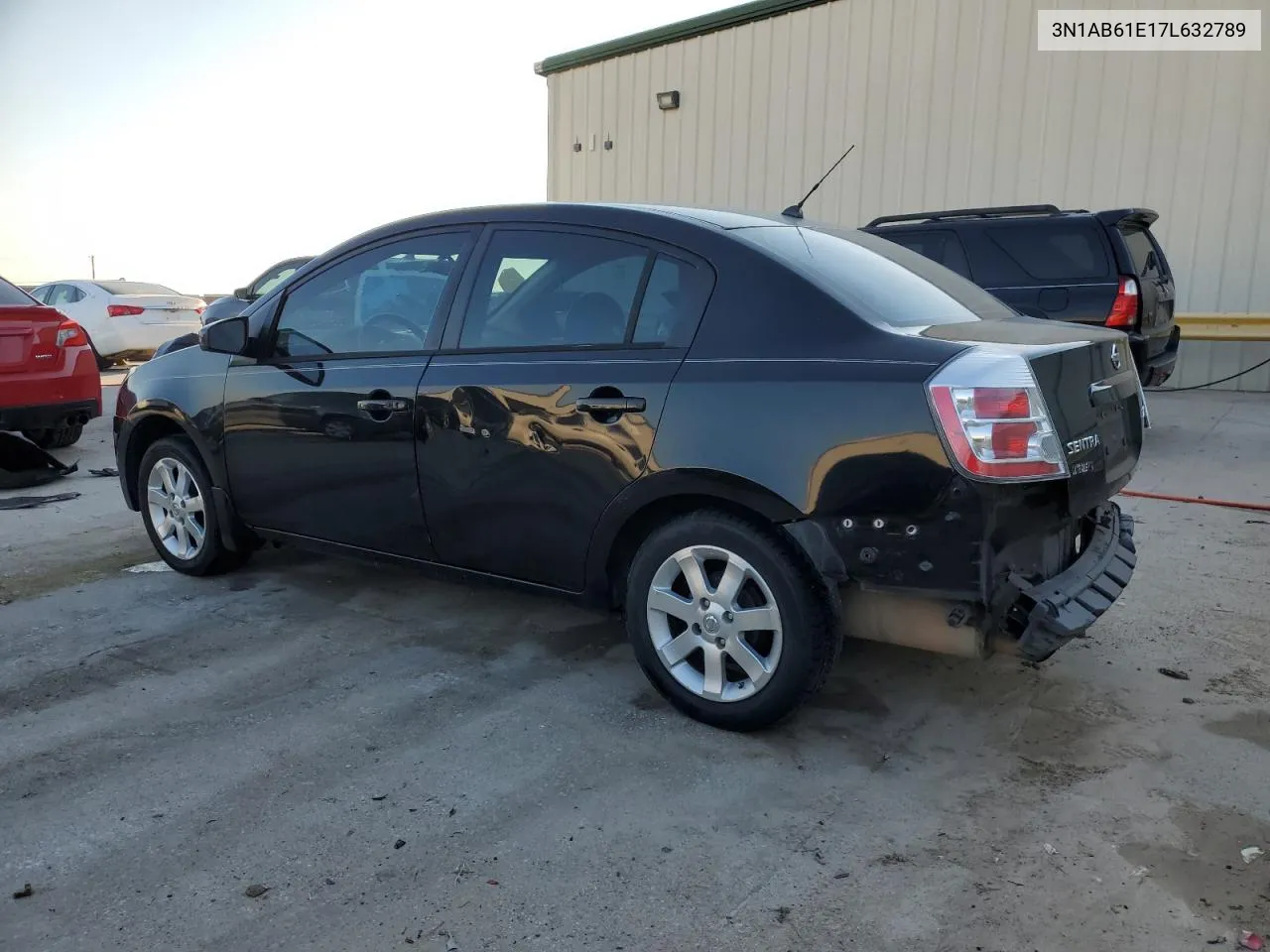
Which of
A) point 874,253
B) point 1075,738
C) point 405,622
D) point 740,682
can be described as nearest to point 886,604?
point 740,682

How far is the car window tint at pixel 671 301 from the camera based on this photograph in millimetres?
3252

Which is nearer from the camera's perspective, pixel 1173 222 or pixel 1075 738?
pixel 1075 738

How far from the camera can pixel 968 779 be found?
9.68 ft

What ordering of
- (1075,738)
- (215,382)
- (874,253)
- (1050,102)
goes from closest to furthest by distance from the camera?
(1075,738) < (874,253) < (215,382) < (1050,102)

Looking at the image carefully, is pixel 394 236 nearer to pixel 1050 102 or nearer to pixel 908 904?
pixel 908 904

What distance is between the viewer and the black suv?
795cm

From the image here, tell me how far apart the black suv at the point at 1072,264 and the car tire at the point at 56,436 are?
23.8ft

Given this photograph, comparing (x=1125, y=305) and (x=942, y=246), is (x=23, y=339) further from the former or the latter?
(x=1125, y=305)

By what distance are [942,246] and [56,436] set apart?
7.72 metres

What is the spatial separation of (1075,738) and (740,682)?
1.07m

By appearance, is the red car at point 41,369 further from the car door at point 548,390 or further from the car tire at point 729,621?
the car tire at point 729,621

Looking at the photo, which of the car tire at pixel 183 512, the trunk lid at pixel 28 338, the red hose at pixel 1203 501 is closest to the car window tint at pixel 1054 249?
the red hose at pixel 1203 501

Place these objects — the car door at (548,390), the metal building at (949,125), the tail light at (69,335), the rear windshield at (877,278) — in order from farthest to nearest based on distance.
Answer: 1. the metal building at (949,125)
2. the tail light at (69,335)
3. the car door at (548,390)
4. the rear windshield at (877,278)

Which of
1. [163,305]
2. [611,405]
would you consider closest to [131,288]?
[163,305]
